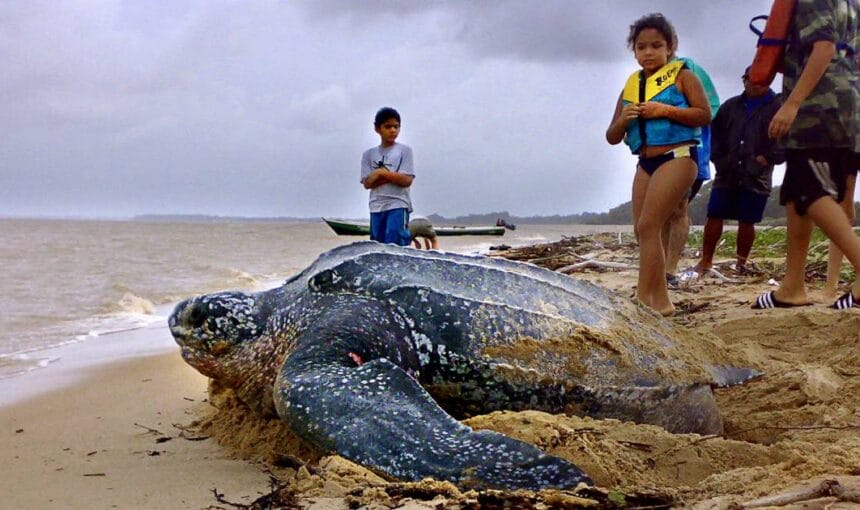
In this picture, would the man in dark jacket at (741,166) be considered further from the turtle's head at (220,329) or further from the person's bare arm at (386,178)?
the turtle's head at (220,329)

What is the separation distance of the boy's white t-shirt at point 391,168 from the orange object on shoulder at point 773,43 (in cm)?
248

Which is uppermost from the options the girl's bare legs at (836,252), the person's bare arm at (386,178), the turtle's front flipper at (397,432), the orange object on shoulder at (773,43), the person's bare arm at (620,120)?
the orange object on shoulder at (773,43)

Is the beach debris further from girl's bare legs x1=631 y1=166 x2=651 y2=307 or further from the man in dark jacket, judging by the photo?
girl's bare legs x1=631 y1=166 x2=651 y2=307

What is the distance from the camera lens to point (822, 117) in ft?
9.35

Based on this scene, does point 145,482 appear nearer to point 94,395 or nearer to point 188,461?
point 188,461

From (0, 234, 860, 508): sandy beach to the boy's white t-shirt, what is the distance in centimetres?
238

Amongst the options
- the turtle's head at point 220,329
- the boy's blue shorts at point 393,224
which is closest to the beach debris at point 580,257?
the boy's blue shorts at point 393,224

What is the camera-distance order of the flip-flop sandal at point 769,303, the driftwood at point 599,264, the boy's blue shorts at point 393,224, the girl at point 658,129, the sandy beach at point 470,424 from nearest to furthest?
the sandy beach at point 470,424 → the girl at point 658,129 → the flip-flop sandal at point 769,303 → the boy's blue shorts at point 393,224 → the driftwood at point 599,264

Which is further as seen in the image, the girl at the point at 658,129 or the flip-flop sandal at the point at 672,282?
the flip-flop sandal at the point at 672,282

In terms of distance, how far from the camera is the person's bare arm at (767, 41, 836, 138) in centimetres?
278

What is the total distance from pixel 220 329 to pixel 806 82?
260 cm

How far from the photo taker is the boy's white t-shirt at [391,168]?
4820 mm

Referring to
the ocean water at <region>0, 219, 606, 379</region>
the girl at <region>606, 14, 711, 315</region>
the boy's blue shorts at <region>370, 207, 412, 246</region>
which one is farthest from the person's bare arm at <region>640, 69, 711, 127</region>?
the ocean water at <region>0, 219, 606, 379</region>

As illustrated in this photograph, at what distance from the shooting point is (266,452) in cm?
179
